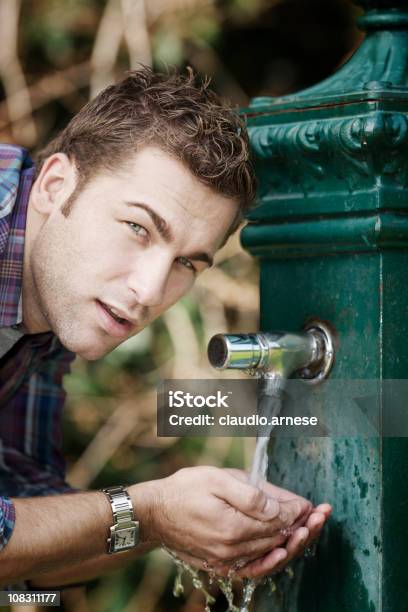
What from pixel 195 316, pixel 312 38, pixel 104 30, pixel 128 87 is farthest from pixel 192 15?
pixel 128 87

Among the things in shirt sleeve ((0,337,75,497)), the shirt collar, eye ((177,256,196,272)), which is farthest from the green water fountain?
shirt sleeve ((0,337,75,497))

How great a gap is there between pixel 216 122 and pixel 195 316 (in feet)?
4.81

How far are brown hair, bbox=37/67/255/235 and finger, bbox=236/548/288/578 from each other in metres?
0.59

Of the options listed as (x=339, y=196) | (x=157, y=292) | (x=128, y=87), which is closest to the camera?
(x=339, y=196)

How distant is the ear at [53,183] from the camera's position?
195cm

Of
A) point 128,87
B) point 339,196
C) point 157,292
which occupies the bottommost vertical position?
point 157,292

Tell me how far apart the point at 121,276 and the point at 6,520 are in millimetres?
452

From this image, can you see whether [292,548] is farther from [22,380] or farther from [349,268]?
[22,380]

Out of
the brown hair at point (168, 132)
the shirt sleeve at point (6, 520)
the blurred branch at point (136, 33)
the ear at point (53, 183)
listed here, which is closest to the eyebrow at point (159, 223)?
the brown hair at point (168, 132)

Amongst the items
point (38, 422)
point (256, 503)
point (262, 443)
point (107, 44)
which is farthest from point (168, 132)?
point (107, 44)

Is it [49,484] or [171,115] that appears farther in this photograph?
[49,484]

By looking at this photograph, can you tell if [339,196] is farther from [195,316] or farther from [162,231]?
[195,316]

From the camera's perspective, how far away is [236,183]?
178 cm

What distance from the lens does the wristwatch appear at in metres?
1.64
